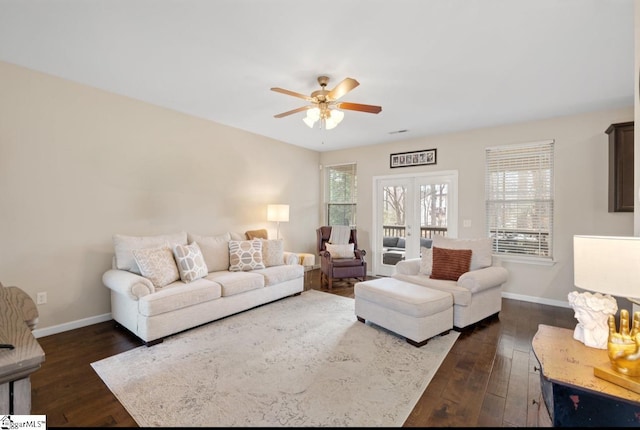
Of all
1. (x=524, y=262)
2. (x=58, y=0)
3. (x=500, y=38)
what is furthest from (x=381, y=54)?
(x=524, y=262)

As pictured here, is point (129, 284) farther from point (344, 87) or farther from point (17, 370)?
point (344, 87)

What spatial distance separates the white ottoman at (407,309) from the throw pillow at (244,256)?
1.51 metres

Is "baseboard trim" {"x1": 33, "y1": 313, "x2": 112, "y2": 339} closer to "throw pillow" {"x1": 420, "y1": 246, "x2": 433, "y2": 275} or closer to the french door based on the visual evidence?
"throw pillow" {"x1": 420, "y1": 246, "x2": 433, "y2": 275}

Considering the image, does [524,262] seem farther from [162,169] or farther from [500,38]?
[162,169]

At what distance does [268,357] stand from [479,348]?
198 centimetres

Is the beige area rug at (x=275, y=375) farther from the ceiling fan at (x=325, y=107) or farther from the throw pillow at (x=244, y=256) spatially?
the ceiling fan at (x=325, y=107)

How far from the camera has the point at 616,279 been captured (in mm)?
1225

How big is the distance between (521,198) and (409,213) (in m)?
1.71

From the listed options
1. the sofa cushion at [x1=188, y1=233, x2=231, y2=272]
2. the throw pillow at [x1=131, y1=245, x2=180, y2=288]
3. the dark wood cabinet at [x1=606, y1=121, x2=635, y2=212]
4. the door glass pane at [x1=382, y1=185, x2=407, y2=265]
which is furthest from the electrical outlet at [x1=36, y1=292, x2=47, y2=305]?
the dark wood cabinet at [x1=606, y1=121, x2=635, y2=212]

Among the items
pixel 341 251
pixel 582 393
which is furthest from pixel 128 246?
pixel 582 393

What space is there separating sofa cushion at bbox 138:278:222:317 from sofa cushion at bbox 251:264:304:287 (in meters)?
0.70

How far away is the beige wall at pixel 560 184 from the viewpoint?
3.68 metres

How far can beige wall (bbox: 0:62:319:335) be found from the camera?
9.02ft

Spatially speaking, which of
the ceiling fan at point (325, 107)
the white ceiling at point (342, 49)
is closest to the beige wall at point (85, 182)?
the white ceiling at point (342, 49)
